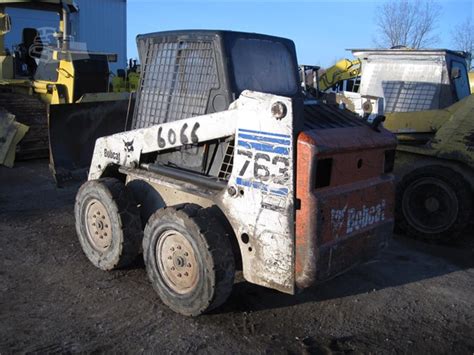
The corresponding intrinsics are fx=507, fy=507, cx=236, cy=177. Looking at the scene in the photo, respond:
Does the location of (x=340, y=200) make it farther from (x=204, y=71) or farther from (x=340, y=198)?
(x=204, y=71)

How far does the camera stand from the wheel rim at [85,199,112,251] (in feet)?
14.9

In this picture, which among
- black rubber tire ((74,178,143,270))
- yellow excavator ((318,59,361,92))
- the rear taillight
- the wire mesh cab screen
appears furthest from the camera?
yellow excavator ((318,59,361,92))

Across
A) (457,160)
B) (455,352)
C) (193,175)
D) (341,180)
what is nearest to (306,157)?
(341,180)

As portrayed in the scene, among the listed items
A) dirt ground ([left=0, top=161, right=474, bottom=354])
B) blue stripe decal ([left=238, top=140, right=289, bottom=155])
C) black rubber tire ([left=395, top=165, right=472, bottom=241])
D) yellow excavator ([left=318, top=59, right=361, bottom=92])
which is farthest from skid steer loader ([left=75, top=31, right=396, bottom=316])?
yellow excavator ([left=318, top=59, right=361, bottom=92])

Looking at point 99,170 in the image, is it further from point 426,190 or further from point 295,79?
point 426,190

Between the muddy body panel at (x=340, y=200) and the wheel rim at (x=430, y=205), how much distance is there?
2056mm

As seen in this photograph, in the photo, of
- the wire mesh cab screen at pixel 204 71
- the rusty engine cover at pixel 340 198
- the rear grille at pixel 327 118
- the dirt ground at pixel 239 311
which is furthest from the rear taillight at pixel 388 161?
the dirt ground at pixel 239 311

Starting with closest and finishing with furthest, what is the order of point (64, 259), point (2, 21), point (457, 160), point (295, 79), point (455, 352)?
point (455, 352)
point (295, 79)
point (64, 259)
point (457, 160)
point (2, 21)

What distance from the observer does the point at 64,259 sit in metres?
4.91

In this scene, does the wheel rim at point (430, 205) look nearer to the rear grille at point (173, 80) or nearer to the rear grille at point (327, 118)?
the rear grille at point (327, 118)

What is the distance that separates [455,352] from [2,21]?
9929 mm

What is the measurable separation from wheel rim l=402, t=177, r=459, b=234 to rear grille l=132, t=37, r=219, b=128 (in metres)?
3.22

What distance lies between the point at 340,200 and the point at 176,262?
1.30 meters

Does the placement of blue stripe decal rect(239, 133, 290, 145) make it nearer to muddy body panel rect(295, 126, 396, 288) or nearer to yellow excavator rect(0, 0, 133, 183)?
muddy body panel rect(295, 126, 396, 288)
